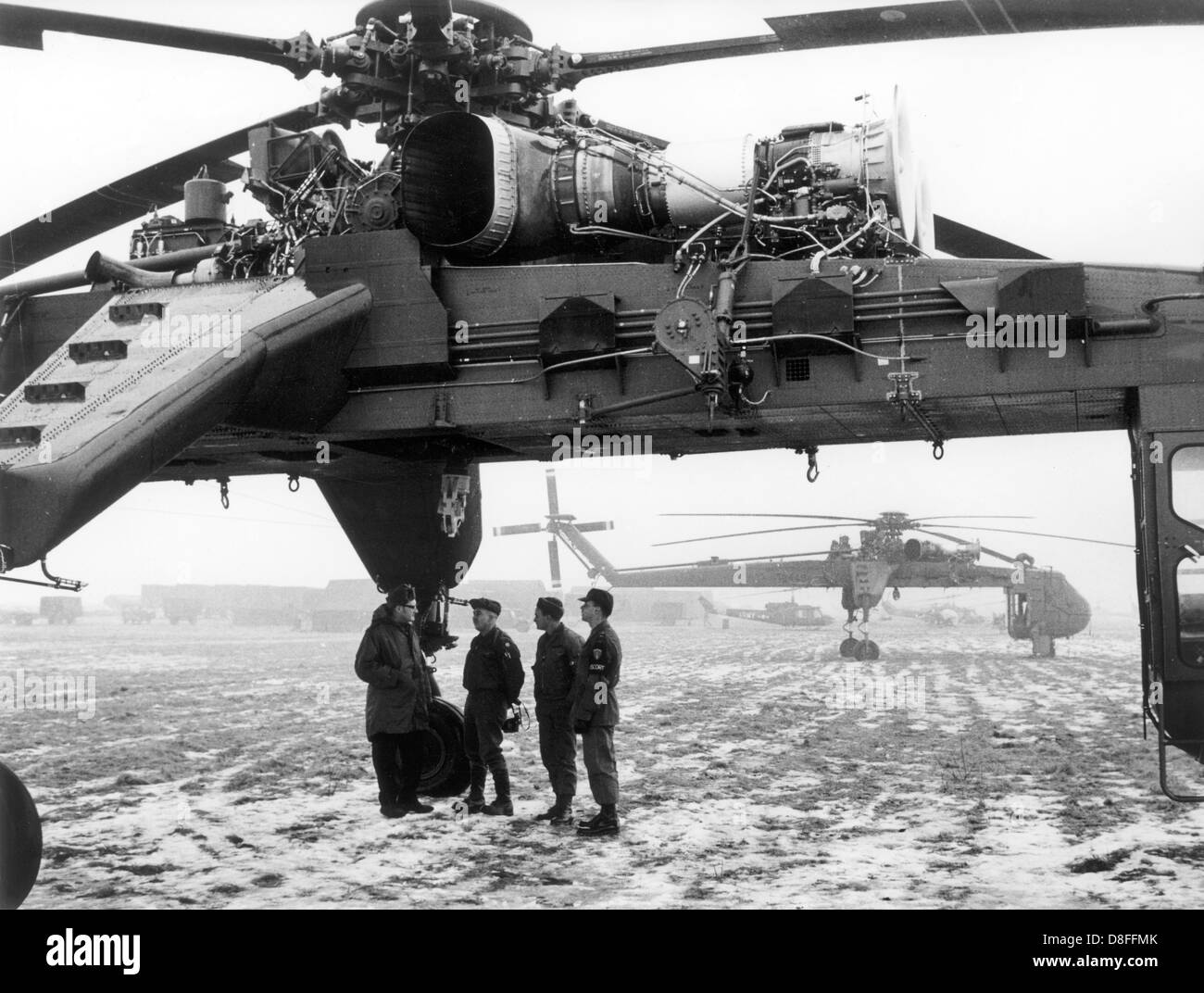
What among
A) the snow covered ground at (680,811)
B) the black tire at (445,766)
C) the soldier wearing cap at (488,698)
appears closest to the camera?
the snow covered ground at (680,811)

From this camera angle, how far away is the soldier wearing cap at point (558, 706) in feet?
29.0

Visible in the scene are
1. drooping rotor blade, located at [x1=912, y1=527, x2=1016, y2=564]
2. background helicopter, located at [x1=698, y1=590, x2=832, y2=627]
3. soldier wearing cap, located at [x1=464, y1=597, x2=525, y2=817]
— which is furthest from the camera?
background helicopter, located at [x1=698, y1=590, x2=832, y2=627]

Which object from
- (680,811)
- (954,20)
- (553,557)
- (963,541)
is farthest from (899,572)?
A: (954,20)

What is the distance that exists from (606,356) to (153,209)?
4404mm

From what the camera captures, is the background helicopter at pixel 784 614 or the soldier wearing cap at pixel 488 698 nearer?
the soldier wearing cap at pixel 488 698

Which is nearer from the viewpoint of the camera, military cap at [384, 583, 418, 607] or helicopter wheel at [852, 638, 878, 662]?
military cap at [384, 583, 418, 607]

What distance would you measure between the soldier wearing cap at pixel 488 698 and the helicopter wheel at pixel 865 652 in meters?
20.1

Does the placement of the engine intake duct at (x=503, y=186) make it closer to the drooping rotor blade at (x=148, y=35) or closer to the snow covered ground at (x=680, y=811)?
the drooping rotor blade at (x=148, y=35)

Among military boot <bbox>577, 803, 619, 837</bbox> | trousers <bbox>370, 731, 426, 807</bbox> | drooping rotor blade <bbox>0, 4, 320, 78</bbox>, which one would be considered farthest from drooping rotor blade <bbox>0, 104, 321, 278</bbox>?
military boot <bbox>577, 803, 619, 837</bbox>

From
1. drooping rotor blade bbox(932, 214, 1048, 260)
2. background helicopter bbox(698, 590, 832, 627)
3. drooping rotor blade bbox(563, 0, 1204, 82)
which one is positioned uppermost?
drooping rotor blade bbox(563, 0, 1204, 82)

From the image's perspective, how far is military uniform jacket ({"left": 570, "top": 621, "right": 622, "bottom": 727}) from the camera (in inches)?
332

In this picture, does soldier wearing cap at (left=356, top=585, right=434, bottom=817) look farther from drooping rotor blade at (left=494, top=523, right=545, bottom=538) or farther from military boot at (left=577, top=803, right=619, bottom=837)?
drooping rotor blade at (left=494, top=523, right=545, bottom=538)

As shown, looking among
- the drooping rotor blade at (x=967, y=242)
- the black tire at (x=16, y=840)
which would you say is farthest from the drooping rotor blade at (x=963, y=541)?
the black tire at (x=16, y=840)

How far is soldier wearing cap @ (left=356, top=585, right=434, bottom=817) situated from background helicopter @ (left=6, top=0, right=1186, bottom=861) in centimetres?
83
